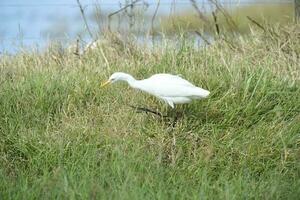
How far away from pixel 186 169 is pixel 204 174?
30 cm

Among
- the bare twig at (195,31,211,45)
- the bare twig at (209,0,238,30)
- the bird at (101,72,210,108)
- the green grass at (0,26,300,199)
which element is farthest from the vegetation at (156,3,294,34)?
the bird at (101,72,210,108)

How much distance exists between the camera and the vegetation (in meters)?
7.66

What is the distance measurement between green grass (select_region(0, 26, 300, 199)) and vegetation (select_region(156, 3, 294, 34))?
0.78 meters

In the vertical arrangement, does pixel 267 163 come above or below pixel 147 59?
below

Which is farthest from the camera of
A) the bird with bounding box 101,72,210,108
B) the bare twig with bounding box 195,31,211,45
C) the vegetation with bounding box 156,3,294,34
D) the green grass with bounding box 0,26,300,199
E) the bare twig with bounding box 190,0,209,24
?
the bare twig with bounding box 190,0,209,24

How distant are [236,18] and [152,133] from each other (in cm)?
290

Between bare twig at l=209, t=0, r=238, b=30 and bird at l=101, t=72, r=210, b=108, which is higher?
bare twig at l=209, t=0, r=238, b=30

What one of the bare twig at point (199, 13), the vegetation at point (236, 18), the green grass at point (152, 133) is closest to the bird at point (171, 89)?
the green grass at point (152, 133)

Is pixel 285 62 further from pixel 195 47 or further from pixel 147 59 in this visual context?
pixel 147 59

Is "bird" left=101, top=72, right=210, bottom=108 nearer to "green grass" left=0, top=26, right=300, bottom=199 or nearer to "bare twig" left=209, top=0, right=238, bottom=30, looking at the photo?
"green grass" left=0, top=26, right=300, bottom=199

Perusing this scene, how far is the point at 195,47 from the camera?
22.8 ft

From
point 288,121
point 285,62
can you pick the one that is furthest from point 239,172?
point 285,62

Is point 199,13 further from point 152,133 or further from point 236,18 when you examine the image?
point 152,133

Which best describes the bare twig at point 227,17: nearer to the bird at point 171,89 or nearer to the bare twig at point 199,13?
the bare twig at point 199,13
